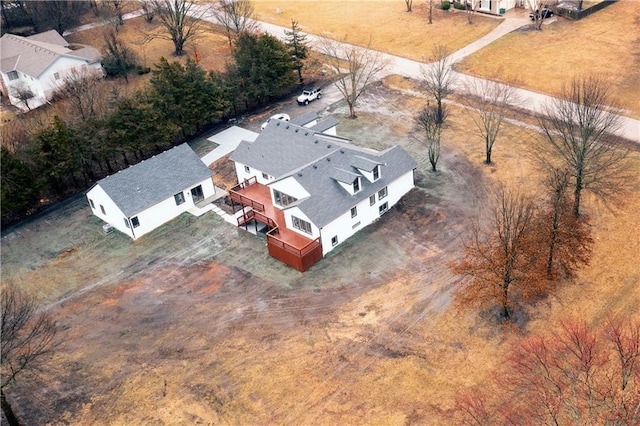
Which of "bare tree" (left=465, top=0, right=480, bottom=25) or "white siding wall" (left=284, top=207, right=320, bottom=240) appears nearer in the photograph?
"white siding wall" (left=284, top=207, right=320, bottom=240)

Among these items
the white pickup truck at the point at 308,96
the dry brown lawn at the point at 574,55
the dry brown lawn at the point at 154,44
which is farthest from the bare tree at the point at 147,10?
the dry brown lawn at the point at 574,55

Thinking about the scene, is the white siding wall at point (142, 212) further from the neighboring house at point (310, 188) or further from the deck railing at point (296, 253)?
the deck railing at point (296, 253)

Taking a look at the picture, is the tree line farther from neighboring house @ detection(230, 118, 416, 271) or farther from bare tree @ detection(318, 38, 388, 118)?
neighboring house @ detection(230, 118, 416, 271)

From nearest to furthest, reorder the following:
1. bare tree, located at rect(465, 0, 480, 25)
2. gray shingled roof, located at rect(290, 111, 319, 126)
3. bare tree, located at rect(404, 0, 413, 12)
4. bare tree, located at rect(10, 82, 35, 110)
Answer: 1. gray shingled roof, located at rect(290, 111, 319, 126)
2. bare tree, located at rect(10, 82, 35, 110)
3. bare tree, located at rect(465, 0, 480, 25)
4. bare tree, located at rect(404, 0, 413, 12)

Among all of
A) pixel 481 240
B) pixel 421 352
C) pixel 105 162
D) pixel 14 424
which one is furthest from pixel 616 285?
pixel 105 162

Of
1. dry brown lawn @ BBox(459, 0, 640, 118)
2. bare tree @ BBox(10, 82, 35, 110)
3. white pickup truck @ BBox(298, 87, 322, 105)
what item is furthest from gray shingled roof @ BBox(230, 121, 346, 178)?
bare tree @ BBox(10, 82, 35, 110)
